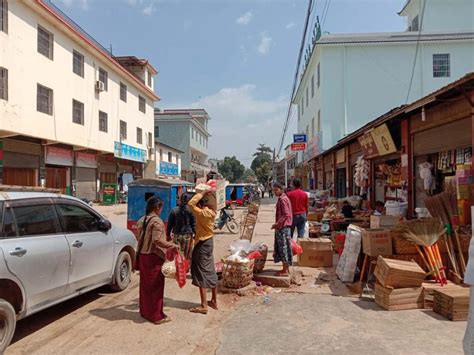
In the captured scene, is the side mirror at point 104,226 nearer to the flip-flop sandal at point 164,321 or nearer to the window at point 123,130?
the flip-flop sandal at point 164,321

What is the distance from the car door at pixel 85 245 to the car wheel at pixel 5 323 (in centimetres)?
102

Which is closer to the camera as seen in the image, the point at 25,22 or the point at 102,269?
the point at 102,269

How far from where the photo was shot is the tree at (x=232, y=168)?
94000 millimetres

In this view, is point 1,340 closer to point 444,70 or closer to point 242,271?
point 242,271

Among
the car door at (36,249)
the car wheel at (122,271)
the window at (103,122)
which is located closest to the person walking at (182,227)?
the car wheel at (122,271)

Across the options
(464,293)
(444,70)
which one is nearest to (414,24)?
(444,70)

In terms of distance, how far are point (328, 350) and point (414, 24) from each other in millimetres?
28054

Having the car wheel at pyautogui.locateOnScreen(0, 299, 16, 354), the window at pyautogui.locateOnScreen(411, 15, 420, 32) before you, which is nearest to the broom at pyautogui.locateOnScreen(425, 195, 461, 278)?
Result: the car wheel at pyautogui.locateOnScreen(0, 299, 16, 354)

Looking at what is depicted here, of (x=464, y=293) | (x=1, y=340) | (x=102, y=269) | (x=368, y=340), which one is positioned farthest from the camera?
(x=102, y=269)

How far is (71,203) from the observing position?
549 centimetres

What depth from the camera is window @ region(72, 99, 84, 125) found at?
71.8 ft

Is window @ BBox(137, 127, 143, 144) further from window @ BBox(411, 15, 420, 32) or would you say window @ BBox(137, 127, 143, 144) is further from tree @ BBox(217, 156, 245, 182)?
tree @ BBox(217, 156, 245, 182)

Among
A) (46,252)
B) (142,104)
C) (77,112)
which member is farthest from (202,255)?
(142,104)

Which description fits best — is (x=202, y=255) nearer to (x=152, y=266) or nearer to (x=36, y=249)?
(x=152, y=266)
